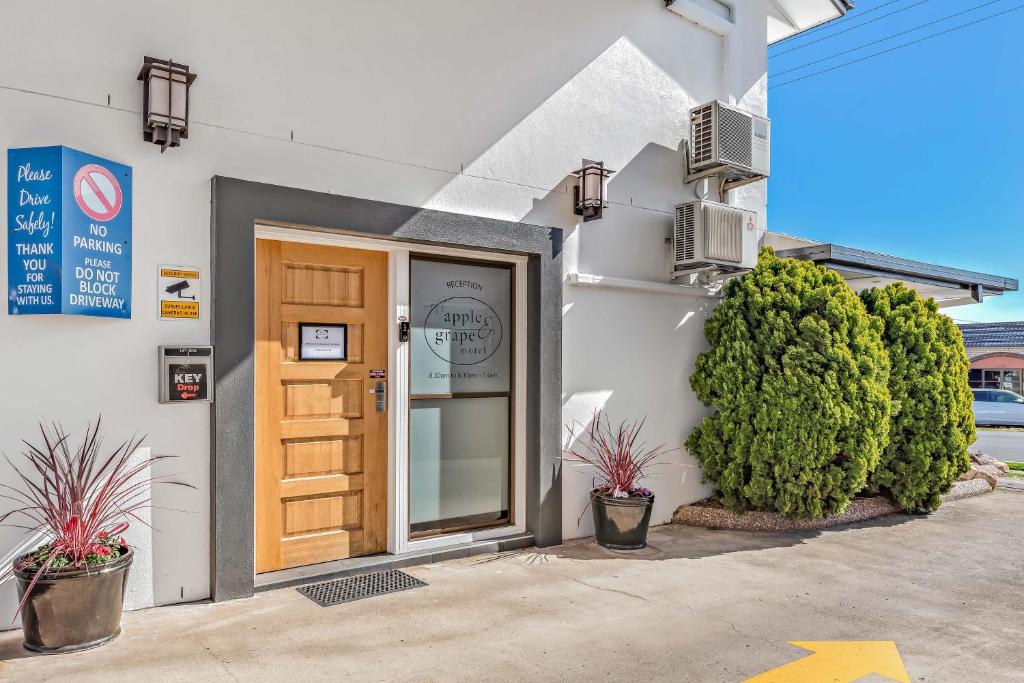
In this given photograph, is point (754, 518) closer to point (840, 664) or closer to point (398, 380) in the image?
point (840, 664)

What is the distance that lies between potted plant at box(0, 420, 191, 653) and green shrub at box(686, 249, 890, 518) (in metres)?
4.39

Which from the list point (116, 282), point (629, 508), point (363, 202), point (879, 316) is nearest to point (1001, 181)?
point (879, 316)

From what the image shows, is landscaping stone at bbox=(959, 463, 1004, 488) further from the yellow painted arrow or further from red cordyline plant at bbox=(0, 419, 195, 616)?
red cordyline plant at bbox=(0, 419, 195, 616)

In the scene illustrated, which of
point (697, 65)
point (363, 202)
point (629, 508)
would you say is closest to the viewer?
point (363, 202)

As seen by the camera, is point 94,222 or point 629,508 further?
point 629,508

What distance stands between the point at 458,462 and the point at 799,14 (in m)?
5.98

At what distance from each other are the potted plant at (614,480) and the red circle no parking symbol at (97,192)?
11.0 feet

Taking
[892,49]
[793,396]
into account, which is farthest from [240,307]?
[892,49]

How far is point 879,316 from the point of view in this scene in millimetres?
6203

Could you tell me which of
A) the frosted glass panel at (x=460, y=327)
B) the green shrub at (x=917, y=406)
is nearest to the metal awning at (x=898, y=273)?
the green shrub at (x=917, y=406)

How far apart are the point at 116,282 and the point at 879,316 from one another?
6.08m

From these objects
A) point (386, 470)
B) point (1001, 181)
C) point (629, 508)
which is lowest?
point (629, 508)

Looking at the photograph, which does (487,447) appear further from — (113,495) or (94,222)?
(94,222)

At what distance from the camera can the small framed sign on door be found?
13.9 ft
